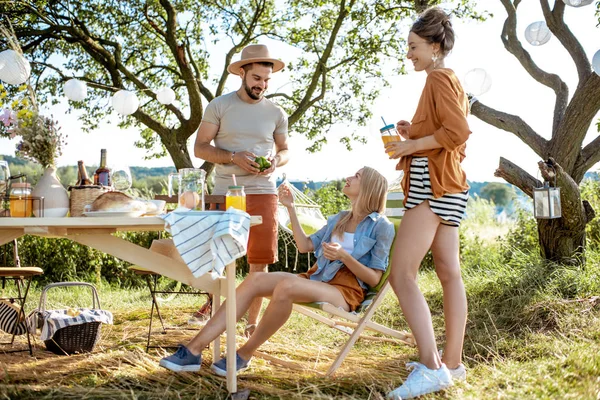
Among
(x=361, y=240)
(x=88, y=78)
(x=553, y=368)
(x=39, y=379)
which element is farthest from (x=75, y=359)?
(x=88, y=78)

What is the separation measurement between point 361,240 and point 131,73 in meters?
8.12

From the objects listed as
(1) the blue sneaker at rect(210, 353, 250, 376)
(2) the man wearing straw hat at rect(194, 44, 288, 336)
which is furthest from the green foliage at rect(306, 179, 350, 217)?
(1) the blue sneaker at rect(210, 353, 250, 376)

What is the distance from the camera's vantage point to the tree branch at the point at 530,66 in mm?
5910

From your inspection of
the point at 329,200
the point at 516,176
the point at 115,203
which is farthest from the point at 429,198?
the point at 329,200

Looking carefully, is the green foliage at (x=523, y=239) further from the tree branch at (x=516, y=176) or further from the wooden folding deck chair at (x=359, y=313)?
the wooden folding deck chair at (x=359, y=313)

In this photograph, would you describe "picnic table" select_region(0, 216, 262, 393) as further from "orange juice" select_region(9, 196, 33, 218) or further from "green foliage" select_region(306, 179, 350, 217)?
"green foliage" select_region(306, 179, 350, 217)

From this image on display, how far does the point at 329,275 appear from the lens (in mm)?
3236

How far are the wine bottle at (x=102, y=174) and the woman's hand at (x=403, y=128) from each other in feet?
4.32

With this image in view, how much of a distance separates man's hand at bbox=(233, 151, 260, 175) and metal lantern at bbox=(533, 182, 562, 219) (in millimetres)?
2551

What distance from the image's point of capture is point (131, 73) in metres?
10.5

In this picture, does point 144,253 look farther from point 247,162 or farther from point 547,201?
point 547,201

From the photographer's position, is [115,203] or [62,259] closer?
[115,203]

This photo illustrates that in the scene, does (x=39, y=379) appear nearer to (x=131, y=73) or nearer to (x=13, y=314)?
(x=13, y=314)

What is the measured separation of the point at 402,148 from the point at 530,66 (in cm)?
397
